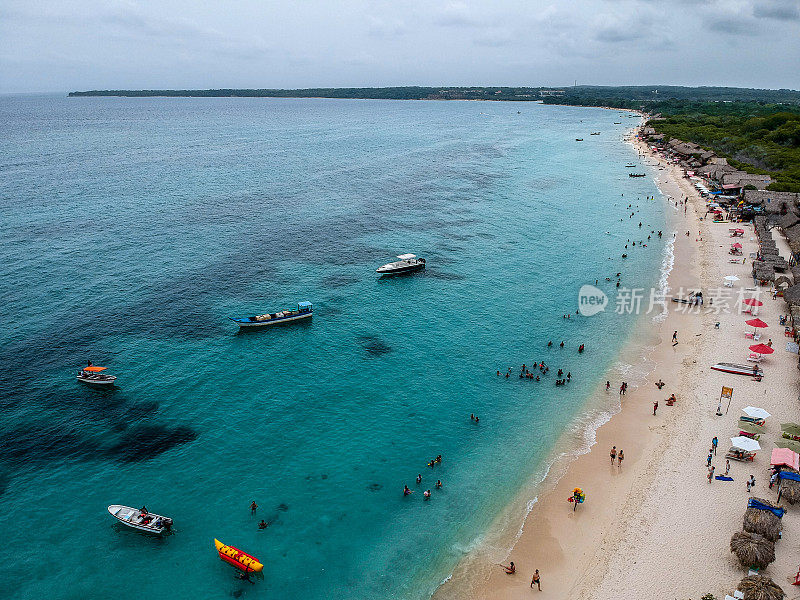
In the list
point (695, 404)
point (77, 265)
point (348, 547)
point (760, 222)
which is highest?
point (760, 222)

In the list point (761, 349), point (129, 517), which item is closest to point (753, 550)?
point (761, 349)

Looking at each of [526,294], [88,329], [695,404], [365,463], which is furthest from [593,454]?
[88,329]

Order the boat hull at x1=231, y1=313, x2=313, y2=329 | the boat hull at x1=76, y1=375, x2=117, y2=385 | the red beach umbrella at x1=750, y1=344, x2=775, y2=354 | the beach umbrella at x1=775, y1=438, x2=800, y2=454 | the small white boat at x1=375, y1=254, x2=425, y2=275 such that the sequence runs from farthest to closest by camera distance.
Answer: the small white boat at x1=375, y1=254, x2=425, y2=275, the boat hull at x1=231, y1=313, x2=313, y2=329, the red beach umbrella at x1=750, y1=344, x2=775, y2=354, the boat hull at x1=76, y1=375, x2=117, y2=385, the beach umbrella at x1=775, y1=438, x2=800, y2=454

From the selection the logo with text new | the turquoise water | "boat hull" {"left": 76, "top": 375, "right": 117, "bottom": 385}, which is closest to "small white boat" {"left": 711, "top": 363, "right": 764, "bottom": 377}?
the turquoise water

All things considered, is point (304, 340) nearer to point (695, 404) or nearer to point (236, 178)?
point (695, 404)

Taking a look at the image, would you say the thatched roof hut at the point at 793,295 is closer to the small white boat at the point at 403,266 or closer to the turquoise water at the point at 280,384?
the turquoise water at the point at 280,384

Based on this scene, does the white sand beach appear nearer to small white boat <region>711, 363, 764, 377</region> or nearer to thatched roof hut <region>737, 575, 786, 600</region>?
small white boat <region>711, 363, 764, 377</region>
